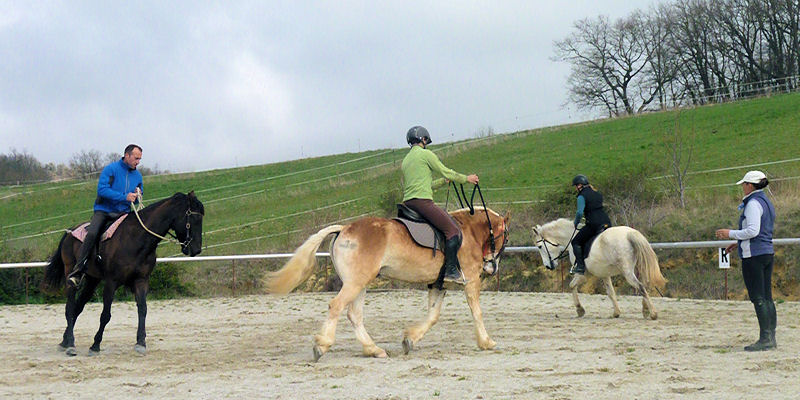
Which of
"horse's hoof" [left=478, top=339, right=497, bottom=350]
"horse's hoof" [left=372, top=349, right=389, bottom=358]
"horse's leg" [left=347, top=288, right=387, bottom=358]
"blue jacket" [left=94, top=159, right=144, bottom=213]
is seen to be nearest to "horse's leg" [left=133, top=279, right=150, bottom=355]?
"blue jacket" [left=94, top=159, right=144, bottom=213]

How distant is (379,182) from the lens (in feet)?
145

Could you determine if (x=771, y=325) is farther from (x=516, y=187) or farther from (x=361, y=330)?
(x=516, y=187)

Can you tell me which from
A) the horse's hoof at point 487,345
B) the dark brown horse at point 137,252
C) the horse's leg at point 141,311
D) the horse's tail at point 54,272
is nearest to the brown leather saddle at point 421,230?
the horse's hoof at point 487,345

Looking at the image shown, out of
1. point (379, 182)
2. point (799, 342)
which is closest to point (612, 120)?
point (379, 182)

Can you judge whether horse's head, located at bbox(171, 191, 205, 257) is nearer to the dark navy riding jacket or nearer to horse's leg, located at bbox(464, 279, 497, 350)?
horse's leg, located at bbox(464, 279, 497, 350)

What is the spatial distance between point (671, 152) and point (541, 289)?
11909mm

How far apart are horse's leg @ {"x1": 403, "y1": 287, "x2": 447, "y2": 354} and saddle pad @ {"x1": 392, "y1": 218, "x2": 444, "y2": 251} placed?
684mm

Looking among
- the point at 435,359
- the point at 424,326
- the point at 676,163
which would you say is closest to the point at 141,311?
the point at 424,326

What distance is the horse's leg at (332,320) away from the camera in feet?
30.1

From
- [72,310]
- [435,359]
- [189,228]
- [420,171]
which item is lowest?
[435,359]

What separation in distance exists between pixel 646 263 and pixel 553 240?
228 centimetres

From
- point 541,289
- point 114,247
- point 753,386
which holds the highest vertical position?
point 114,247

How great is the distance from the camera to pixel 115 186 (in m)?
11.2

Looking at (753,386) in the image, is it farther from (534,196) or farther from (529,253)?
(534,196)
